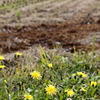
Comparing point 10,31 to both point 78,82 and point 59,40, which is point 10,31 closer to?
point 59,40

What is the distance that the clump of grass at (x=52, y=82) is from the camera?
6.09ft

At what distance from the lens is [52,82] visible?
7.07ft

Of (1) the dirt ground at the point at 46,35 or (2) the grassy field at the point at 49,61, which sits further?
(1) the dirt ground at the point at 46,35

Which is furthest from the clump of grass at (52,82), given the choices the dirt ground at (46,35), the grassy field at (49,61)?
the dirt ground at (46,35)

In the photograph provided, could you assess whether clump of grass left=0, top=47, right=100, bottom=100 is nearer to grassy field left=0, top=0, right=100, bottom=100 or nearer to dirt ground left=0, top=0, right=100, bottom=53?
grassy field left=0, top=0, right=100, bottom=100

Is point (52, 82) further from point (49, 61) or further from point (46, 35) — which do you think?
point (46, 35)

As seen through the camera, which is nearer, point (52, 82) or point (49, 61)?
point (52, 82)

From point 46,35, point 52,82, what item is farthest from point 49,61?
point 46,35

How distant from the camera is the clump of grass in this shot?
1855mm

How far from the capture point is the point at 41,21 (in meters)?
8.17

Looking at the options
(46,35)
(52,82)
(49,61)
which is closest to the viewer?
(52,82)

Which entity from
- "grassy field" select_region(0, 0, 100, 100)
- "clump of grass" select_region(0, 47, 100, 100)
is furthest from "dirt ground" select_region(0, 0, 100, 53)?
"clump of grass" select_region(0, 47, 100, 100)

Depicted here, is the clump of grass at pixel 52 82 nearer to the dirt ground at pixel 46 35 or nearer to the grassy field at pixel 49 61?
the grassy field at pixel 49 61

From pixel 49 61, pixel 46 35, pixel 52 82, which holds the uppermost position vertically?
pixel 52 82
